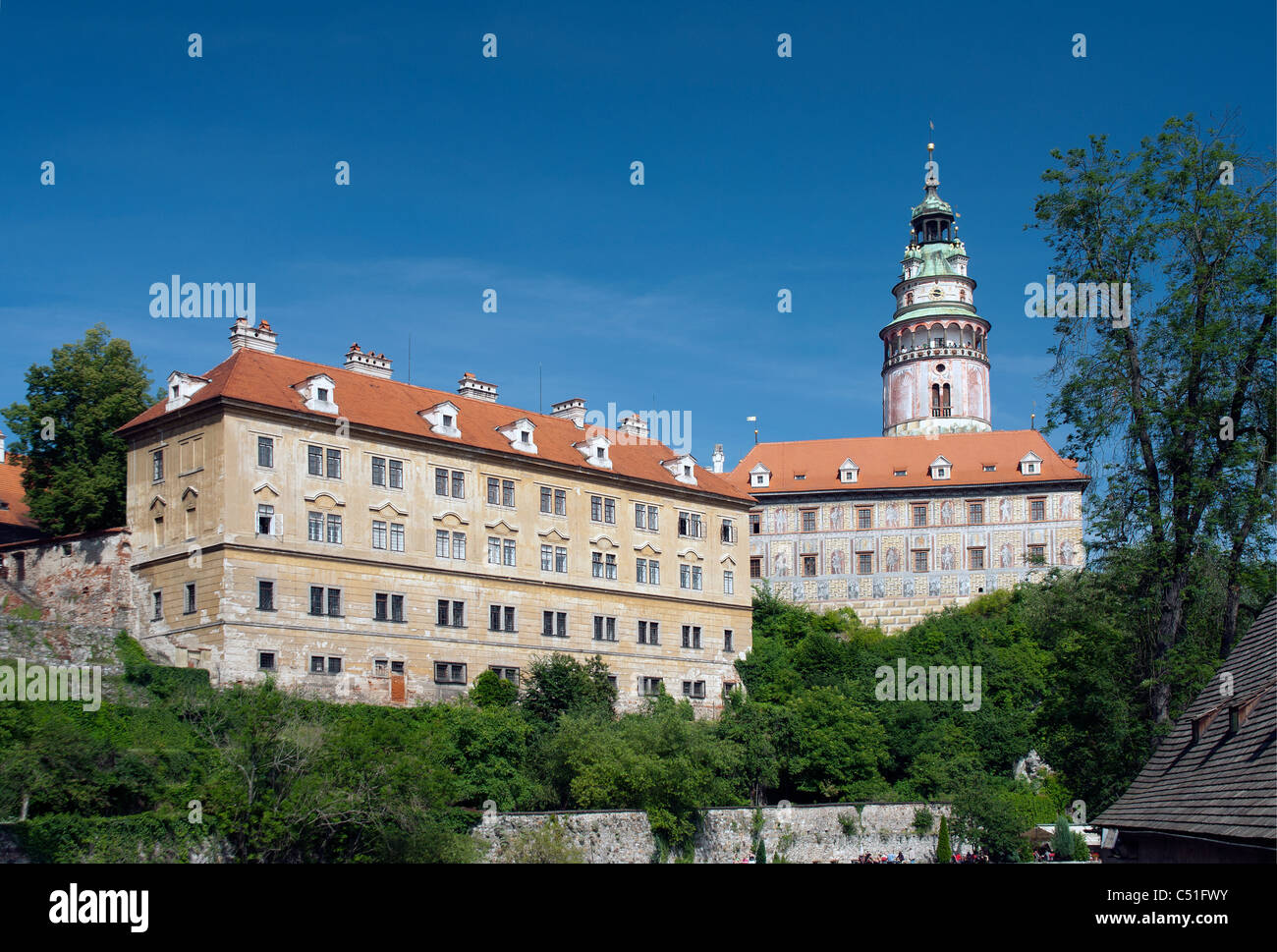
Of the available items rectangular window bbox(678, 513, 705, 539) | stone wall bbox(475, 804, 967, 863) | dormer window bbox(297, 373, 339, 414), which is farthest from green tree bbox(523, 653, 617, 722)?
dormer window bbox(297, 373, 339, 414)

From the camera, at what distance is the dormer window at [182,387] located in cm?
4769

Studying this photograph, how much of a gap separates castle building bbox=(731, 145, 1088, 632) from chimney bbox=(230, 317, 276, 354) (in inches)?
1222

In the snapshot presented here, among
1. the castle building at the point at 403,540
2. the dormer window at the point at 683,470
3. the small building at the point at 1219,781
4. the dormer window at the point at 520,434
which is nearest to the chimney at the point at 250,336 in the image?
the castle building at the point at 403,540

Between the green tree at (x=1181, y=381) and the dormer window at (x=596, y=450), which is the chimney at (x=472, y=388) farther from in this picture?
the green tree at (x=1181, y=381)

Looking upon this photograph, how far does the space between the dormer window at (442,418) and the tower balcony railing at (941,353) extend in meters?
51.4

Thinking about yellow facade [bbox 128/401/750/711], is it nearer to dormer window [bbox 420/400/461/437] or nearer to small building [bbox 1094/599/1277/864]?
dormer window [bbox 420/400/461/437]

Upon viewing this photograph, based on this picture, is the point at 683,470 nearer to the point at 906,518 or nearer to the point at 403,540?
the point at 403,540

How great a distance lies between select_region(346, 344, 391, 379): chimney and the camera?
5550 centimetres

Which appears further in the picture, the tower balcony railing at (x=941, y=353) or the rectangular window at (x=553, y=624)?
the tower balcony railing at (x=941, y=353)

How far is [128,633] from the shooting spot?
46.0 metres

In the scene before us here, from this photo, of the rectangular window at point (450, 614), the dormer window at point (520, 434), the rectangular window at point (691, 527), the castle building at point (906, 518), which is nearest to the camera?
the rectangular window at point (450, 614)
